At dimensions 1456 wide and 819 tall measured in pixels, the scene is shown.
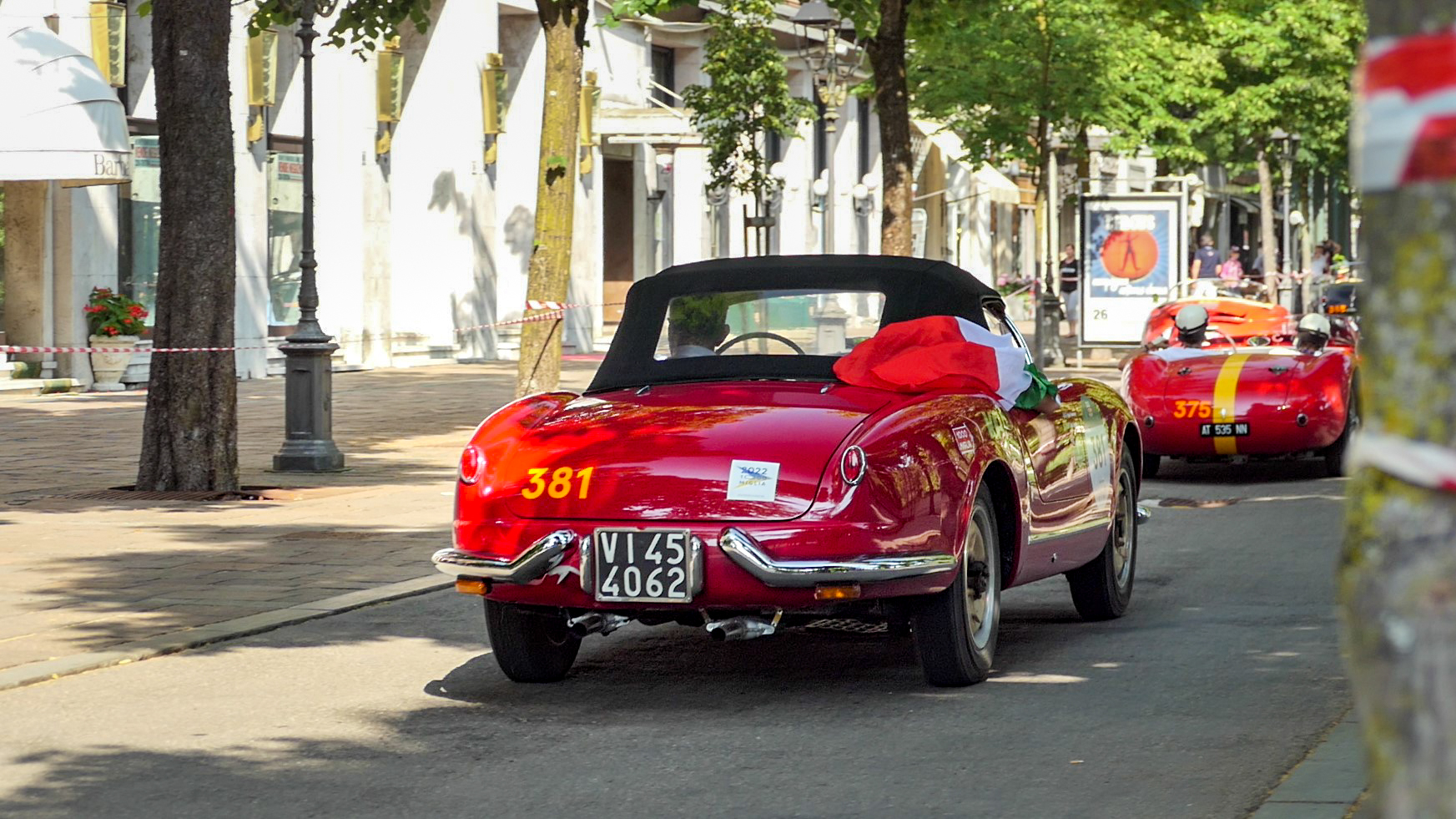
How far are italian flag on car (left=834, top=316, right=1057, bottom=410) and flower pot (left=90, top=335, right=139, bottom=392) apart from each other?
19.0 metres

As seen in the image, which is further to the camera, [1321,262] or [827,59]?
[1321,262]

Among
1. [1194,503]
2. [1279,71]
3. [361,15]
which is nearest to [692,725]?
[1194,503]

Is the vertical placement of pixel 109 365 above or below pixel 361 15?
below

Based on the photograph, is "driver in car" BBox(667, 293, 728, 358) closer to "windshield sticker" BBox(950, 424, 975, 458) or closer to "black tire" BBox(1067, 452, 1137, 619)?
"windshield sticker" BBox(950, 424, 975, 458)

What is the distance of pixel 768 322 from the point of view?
823cm

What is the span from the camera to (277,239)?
101 feet

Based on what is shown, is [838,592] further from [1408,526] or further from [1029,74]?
[1029,74]

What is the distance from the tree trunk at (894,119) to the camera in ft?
72.8

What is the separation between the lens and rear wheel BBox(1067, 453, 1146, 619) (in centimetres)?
884

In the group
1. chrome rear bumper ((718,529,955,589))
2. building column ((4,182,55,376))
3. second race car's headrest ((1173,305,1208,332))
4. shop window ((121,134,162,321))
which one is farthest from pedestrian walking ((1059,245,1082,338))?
chrome rear bumper ((718,529,955,589))

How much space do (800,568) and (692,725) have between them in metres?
0.59

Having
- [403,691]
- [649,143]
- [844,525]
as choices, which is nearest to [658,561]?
[844,525]

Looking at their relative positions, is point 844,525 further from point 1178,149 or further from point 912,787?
point 1178,149

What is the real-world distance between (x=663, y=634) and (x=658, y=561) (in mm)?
2096
